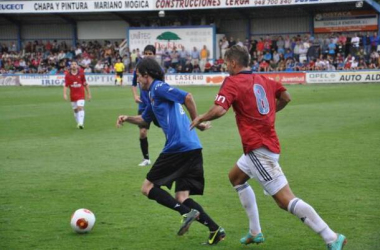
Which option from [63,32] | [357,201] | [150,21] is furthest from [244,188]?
[63,32]

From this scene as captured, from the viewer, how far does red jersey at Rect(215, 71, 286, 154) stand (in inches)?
256

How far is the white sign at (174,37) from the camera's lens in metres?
47.3

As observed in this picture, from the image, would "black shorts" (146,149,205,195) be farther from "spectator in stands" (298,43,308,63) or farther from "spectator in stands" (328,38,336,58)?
"spectator in stands" (298,43,308,63)

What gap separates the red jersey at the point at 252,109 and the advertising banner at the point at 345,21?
130 feet

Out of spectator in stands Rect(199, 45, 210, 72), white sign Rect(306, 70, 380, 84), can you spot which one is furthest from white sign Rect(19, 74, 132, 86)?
white sign Rect(306, 70, 380, 84)

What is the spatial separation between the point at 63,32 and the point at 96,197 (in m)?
47.8

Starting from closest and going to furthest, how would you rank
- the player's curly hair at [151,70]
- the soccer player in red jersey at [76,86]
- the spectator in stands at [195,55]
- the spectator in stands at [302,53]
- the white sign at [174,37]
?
the player's curly hair at [151,70] → the soccer player in red jersey at [76,86] → the spectator in stands at [302,53] → the spectator in stands at [195,55] → the white sign at [174,37]

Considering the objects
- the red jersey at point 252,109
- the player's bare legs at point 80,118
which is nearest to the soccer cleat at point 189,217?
the red jersey at point 252,109

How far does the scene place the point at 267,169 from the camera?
648 centimetres

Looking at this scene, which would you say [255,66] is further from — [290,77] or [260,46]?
[290,77]

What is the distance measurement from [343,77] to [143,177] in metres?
27.6

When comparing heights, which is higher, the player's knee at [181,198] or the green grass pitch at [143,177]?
the player's knee at [181,198]

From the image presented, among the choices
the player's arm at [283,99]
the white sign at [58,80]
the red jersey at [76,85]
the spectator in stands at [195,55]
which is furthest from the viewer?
the spectator in stands at [195,55]

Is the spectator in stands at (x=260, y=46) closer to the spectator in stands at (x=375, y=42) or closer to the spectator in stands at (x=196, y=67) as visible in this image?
the spectator in stands at (x=196, y=67)
